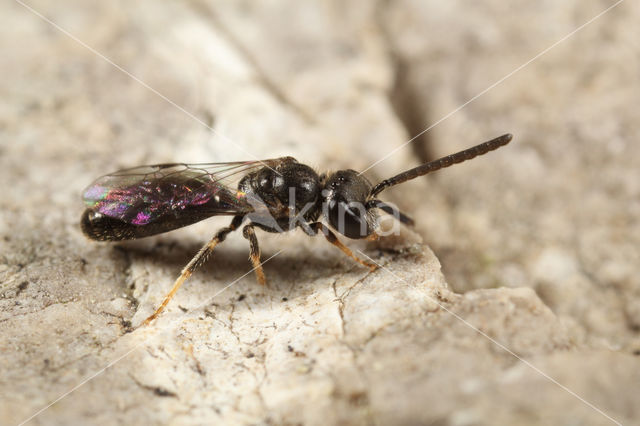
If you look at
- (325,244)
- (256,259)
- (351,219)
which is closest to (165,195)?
(256,259)

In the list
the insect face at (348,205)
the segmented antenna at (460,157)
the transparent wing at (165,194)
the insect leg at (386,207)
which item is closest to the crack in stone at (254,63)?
the transparent wing at (165,194)

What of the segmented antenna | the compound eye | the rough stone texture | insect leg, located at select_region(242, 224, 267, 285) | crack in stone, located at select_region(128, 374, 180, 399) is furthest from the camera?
insect leg, located at select_region(242, 224, 267, 285)

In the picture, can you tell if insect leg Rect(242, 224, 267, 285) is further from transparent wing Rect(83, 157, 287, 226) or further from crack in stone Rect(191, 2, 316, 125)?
crack in stone Rect(191, 2, 316, 125)

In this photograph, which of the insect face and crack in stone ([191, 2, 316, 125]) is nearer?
the insect face

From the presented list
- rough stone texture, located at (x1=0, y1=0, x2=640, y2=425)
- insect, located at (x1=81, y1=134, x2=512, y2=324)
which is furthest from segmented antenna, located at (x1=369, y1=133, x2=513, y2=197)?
rough stone texture, located at (x1=0, y1=0, x2=640, y2=425)

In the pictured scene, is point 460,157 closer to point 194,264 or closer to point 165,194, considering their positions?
point 194,264

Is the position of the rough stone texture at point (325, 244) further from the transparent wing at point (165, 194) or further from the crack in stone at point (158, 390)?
the transparent wing at point (165, 194)
